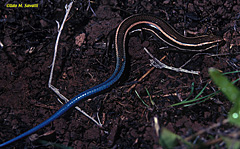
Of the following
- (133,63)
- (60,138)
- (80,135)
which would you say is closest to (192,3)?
(133,63)

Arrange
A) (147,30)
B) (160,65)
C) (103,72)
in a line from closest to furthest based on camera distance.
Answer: (160,65) → (103,72) → (147,30)

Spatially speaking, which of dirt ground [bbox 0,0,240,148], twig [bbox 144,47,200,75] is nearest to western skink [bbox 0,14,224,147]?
dirt ground [bbox 0,0,240,148]

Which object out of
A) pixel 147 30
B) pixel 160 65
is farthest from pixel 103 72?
pixel 147 30

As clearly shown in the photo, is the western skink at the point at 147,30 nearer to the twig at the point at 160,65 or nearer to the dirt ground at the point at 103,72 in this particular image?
the dirt ground at the point at 103,72

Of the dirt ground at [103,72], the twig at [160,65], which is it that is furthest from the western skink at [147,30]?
the twig at [160,65]

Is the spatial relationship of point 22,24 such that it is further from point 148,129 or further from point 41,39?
point 148,129

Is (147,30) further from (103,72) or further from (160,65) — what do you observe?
(103,72)
